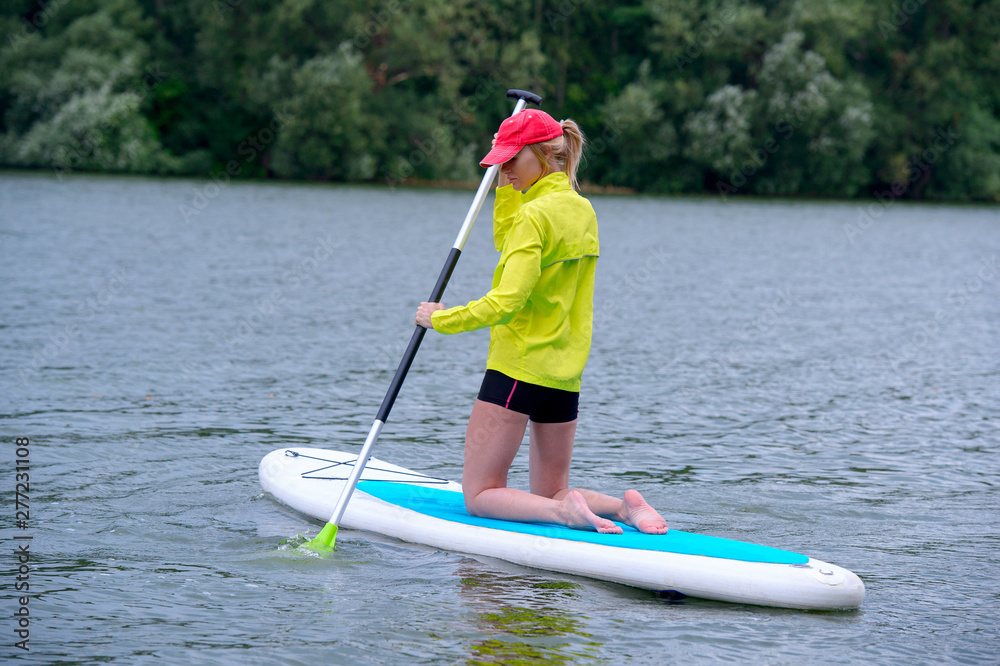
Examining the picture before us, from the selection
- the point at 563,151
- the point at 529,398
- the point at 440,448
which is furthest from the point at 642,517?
the point at 440,448

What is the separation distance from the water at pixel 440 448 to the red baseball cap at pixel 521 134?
1.98 meters

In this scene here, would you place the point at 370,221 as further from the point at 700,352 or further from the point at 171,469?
the point at 171,469

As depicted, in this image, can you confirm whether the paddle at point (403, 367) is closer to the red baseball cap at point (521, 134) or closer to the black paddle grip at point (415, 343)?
the black paddle grip at point (415, 343)

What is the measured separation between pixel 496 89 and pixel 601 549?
147ft

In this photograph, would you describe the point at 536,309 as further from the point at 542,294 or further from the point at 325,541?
the point at 325,541

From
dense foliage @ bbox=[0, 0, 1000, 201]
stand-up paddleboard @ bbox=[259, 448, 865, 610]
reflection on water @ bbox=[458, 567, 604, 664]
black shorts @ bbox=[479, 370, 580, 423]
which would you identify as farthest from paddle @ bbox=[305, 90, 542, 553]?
dense foliage @ bbox=[0, 0, 1000, 201]

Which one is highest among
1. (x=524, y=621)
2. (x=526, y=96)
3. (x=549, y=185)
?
(x=526, y=96)

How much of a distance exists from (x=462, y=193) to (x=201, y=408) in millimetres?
34791

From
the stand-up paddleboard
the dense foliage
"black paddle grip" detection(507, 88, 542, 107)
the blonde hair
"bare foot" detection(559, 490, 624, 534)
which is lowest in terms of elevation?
the stand-up paddleboard

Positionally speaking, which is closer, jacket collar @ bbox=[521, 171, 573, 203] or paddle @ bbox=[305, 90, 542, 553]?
jacket collar @ bbox=[521, 171, 573, 203]

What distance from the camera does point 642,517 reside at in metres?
5.20

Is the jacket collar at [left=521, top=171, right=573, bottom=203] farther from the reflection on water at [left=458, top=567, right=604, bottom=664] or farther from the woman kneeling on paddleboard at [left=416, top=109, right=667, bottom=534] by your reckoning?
the reflection on water at [left=458, top=567, right=604, bottom=664]

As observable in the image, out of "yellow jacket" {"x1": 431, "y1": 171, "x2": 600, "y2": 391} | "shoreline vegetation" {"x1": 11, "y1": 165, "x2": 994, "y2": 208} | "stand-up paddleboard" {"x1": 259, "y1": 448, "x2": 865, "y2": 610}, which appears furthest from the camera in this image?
"shoreline vegetation" {"x1": 11, "y1": 165, "x2": 994, "y2": 208}

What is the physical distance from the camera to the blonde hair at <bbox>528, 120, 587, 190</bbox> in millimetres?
4883
